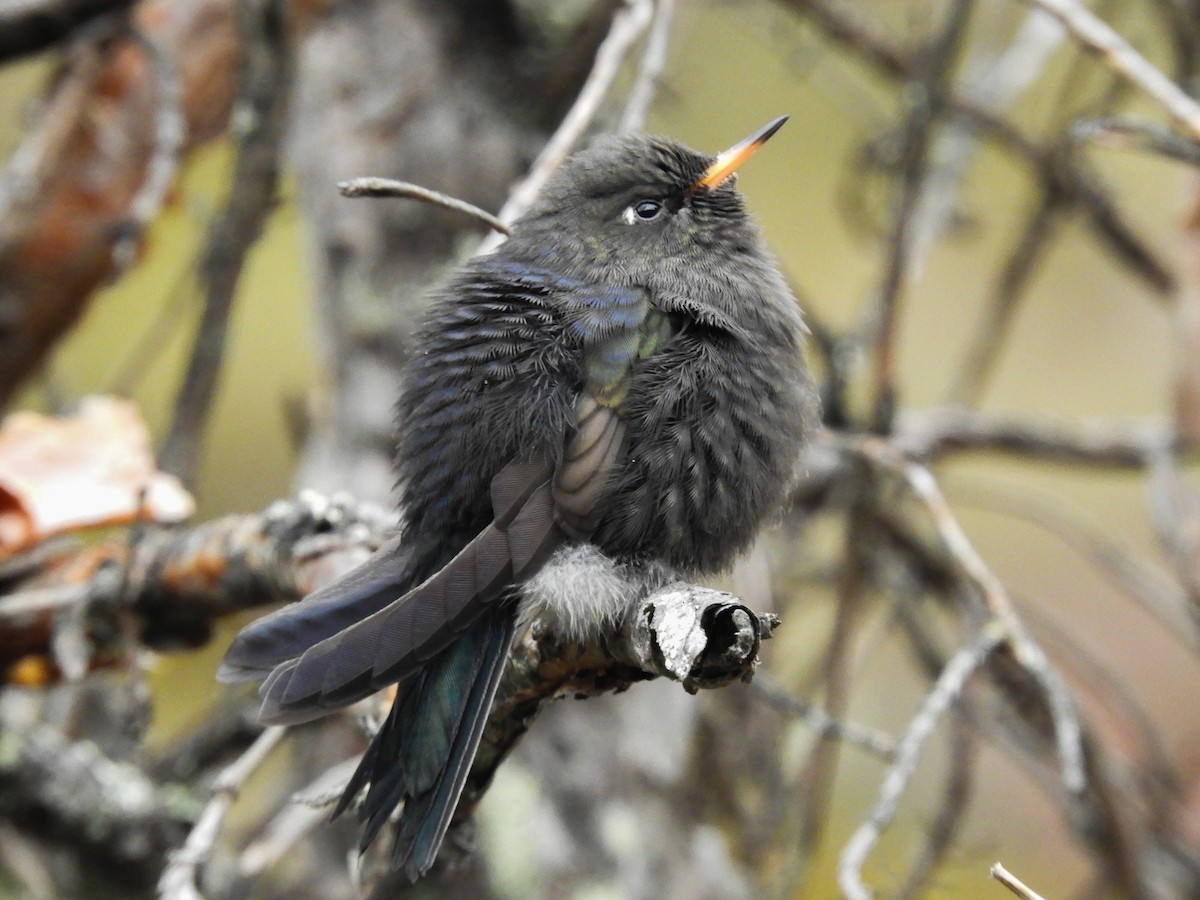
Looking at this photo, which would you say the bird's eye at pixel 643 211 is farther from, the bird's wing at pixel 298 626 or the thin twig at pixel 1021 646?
the bird's wing at pixel 298 626

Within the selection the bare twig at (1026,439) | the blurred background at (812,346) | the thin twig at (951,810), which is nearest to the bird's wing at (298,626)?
the blurred background at (812,346)

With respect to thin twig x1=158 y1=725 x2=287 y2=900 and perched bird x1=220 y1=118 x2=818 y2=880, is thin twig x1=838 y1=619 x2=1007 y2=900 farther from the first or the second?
thin twig x1=158 y1=725 x2=287 y2=900

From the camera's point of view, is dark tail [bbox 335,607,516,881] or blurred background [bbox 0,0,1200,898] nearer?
dark tail [bbox 335,607,516,881]

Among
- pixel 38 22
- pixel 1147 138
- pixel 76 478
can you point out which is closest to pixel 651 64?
pixel 1147 138

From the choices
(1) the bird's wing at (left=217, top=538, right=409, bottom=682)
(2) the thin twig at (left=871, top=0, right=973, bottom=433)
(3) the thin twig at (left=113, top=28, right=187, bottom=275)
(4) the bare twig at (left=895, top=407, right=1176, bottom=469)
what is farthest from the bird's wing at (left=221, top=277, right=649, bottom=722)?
(4) the bare twig at (left=895, top=407, right=1176, bottom=469)

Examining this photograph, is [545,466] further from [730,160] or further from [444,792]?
[730,160]

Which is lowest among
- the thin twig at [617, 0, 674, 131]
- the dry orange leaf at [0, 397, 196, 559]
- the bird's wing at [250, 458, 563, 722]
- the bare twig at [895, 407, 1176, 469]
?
the bare twig at [895, 407, 1176, 469]

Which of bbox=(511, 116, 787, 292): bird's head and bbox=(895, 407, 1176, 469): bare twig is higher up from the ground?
bbox=(511, 116, 787, 292): bird's head

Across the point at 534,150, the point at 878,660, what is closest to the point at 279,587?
the point at 534,150
